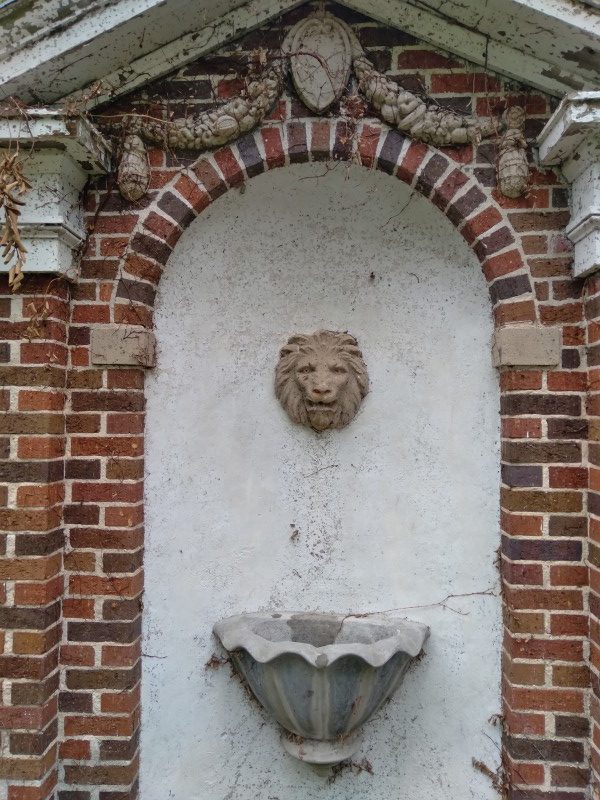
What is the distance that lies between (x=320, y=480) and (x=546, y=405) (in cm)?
93

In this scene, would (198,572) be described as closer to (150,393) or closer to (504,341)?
(150,393)

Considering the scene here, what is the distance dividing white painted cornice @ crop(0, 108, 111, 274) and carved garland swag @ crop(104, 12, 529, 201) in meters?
0.16

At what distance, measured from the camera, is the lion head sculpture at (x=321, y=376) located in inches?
94.4

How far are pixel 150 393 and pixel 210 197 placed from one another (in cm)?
82

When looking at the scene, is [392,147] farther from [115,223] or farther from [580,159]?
[115,223]

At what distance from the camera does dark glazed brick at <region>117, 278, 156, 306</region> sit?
2.26 metres

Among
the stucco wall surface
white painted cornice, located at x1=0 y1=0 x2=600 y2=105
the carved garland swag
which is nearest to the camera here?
white painted cornice, located at x1=0 y1=0 x2=600 y2=105

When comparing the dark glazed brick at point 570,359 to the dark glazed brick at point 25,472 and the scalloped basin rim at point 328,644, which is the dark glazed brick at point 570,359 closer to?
the scalloped basin rim at point 328,644

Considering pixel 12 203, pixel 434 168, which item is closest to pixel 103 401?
pixel 12 203

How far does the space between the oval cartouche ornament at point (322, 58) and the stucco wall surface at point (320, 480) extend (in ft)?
0.86

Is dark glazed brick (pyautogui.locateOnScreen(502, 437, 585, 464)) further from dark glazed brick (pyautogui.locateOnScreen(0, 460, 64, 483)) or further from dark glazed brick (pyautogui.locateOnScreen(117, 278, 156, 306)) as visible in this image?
dark glazed brick (pyautogui.locateOnScreen(0, 460, 64, 483))

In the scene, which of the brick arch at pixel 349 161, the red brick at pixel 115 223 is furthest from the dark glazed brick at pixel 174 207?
the red brick at pixel 115 223

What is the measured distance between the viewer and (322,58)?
2205 mm

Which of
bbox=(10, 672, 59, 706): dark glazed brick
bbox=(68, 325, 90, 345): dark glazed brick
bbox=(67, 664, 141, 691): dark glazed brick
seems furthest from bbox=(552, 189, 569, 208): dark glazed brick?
bbox=(10, 672, 59, 706): dark glazed brick
